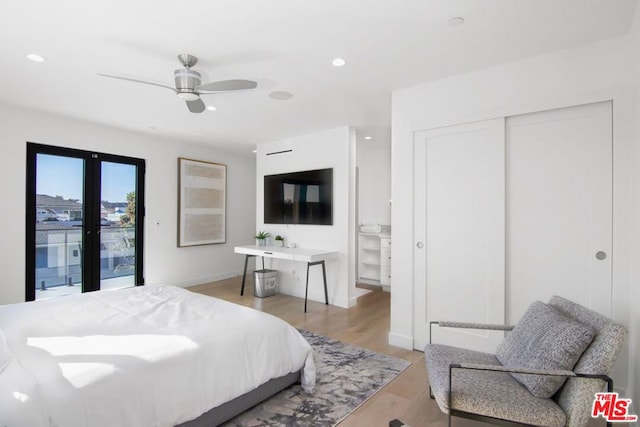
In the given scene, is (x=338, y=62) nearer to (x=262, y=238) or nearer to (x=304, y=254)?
(x=304, y=254)

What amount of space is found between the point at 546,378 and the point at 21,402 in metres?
2.38

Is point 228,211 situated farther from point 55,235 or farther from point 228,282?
point 55,235

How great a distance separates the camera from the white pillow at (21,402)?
4.11 feet

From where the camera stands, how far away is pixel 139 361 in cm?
166

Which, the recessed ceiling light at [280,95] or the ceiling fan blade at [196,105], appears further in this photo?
the recessed ceiling light at [280,95]

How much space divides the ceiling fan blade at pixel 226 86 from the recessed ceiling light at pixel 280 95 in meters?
0.87

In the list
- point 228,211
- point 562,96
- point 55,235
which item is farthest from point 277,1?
point 228,211

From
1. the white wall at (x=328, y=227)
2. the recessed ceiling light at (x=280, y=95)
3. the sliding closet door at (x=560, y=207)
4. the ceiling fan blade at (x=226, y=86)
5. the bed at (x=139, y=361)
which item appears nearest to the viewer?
the bed at (x=139, y=361)

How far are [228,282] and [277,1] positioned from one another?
203 inches

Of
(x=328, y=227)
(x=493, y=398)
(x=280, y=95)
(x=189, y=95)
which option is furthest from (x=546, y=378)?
(x=328, y=227)

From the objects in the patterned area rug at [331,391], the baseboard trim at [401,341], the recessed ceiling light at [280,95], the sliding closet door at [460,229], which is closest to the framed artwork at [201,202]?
the recessed ceiling light at [280,95]

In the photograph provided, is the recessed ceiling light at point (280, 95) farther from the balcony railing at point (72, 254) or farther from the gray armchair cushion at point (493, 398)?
the balcony railing at point (72, 254)

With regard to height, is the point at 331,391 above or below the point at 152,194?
below

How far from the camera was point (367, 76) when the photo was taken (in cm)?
→ 299
